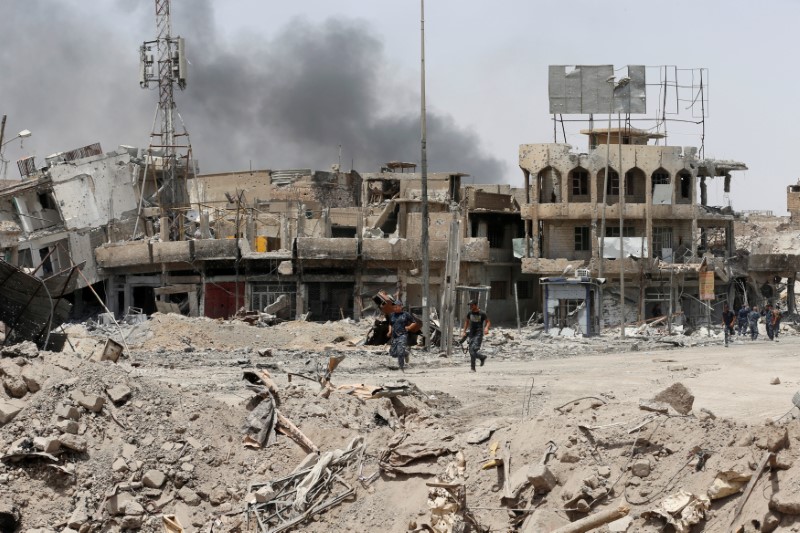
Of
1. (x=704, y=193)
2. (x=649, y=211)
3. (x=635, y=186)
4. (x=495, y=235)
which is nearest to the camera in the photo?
(x=649, y=211)

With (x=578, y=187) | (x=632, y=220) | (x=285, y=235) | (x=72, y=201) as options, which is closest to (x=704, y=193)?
(x=632, y=220)

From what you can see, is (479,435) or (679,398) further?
(479,435)

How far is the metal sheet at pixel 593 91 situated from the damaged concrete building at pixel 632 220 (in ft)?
4.92

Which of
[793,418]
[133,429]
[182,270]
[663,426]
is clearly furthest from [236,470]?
[182,270]

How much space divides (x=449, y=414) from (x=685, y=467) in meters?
4.93

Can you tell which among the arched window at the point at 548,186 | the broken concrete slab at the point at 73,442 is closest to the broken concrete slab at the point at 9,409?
the broken concrete slab at the point at 73,442

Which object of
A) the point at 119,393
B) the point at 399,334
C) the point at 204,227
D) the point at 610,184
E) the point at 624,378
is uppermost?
the point at 610,184

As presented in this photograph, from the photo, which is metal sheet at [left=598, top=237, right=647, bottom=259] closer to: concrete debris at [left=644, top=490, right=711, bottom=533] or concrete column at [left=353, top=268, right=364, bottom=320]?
concrete column at [left=353, top=268, right=364, bottom=320]

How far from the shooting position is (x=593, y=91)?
42344 millimetres

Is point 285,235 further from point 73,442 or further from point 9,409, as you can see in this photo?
point 73,442

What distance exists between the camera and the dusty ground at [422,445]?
932 cm

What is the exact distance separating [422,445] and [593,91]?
32779 millimetres

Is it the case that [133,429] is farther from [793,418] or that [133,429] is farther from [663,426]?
[793,418]

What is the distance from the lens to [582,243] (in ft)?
Answer: 140
